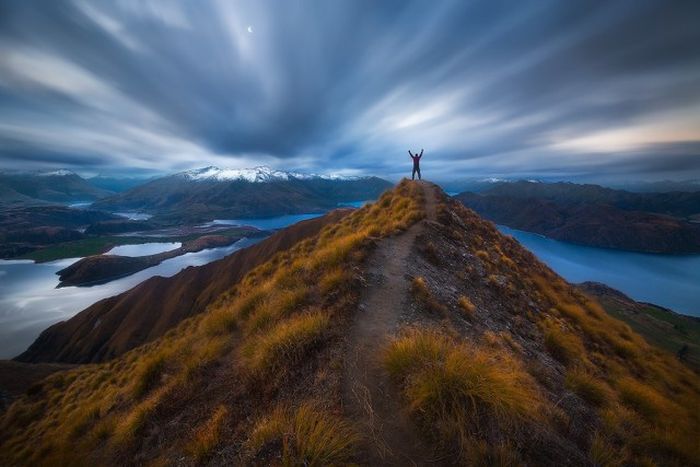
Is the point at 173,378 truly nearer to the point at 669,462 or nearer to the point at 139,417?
the point at 139,417

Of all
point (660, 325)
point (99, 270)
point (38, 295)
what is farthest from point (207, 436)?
point (99, 270)

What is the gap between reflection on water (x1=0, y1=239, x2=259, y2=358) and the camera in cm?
9488

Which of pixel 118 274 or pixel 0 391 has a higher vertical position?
pixel 0 391

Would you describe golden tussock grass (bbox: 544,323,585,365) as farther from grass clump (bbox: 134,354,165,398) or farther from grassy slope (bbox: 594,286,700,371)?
grassy slope (bbox: 594,286,700,371)

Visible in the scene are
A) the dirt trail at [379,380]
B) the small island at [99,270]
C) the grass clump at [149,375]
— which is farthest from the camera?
the small island at [99,270]

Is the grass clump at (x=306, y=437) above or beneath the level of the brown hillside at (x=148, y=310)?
above

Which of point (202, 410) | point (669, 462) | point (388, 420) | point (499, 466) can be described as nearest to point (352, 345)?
point (388, 420)

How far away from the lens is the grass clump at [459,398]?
4.16 m

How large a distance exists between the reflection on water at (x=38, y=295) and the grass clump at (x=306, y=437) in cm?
12716

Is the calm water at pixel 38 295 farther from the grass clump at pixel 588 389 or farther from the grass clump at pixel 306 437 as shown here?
the grass clump at pixel 588 389

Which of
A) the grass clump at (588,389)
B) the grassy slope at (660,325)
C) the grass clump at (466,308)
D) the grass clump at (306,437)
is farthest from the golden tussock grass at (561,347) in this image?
the grassy slope at (660,325)

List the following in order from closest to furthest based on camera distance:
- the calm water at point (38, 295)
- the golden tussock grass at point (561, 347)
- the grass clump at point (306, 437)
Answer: the grass clump at point (306, 437) → the golden tussock grass at point (561, 347) → the calm water at point (38, 295)

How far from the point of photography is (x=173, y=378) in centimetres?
748

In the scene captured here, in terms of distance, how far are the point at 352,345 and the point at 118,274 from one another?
→ 656 ft
